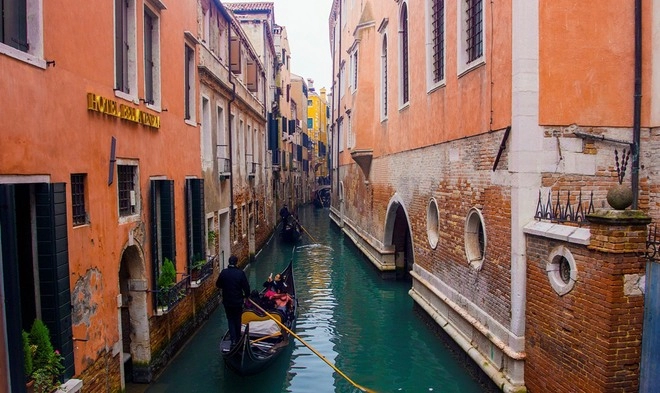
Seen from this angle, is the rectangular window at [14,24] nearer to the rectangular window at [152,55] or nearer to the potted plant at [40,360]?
the potted plant at [40,360]

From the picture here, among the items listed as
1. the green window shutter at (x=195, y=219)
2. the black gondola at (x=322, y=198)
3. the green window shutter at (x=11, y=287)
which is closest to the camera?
the green window shutter at (x=11, y=287)

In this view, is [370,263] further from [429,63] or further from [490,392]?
[490,392]

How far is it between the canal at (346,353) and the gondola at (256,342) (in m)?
0.29

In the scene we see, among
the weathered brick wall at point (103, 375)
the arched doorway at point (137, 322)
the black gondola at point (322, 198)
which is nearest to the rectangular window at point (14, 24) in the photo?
the weathered brick wall at point (103, 375)

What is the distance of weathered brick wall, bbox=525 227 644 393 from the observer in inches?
172

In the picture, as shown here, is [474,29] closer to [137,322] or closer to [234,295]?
[234,295]

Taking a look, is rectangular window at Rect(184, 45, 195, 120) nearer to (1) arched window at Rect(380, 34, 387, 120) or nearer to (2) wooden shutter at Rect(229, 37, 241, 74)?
(2) wooden shutter at Rect(229, 37, 241, 74)

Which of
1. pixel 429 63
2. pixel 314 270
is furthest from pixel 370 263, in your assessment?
pixel 429 63

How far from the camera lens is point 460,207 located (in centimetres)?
758

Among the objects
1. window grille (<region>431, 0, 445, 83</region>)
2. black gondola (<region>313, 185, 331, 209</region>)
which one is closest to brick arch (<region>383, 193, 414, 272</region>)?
window grille (<region>431, 0, 445, 83</region>)

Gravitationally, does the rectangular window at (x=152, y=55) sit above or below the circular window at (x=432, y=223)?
above

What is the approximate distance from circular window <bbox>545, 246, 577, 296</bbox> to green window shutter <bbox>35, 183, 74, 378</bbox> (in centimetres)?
429

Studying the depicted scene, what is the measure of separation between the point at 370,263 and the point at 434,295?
6.87m

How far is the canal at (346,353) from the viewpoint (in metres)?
7.24
